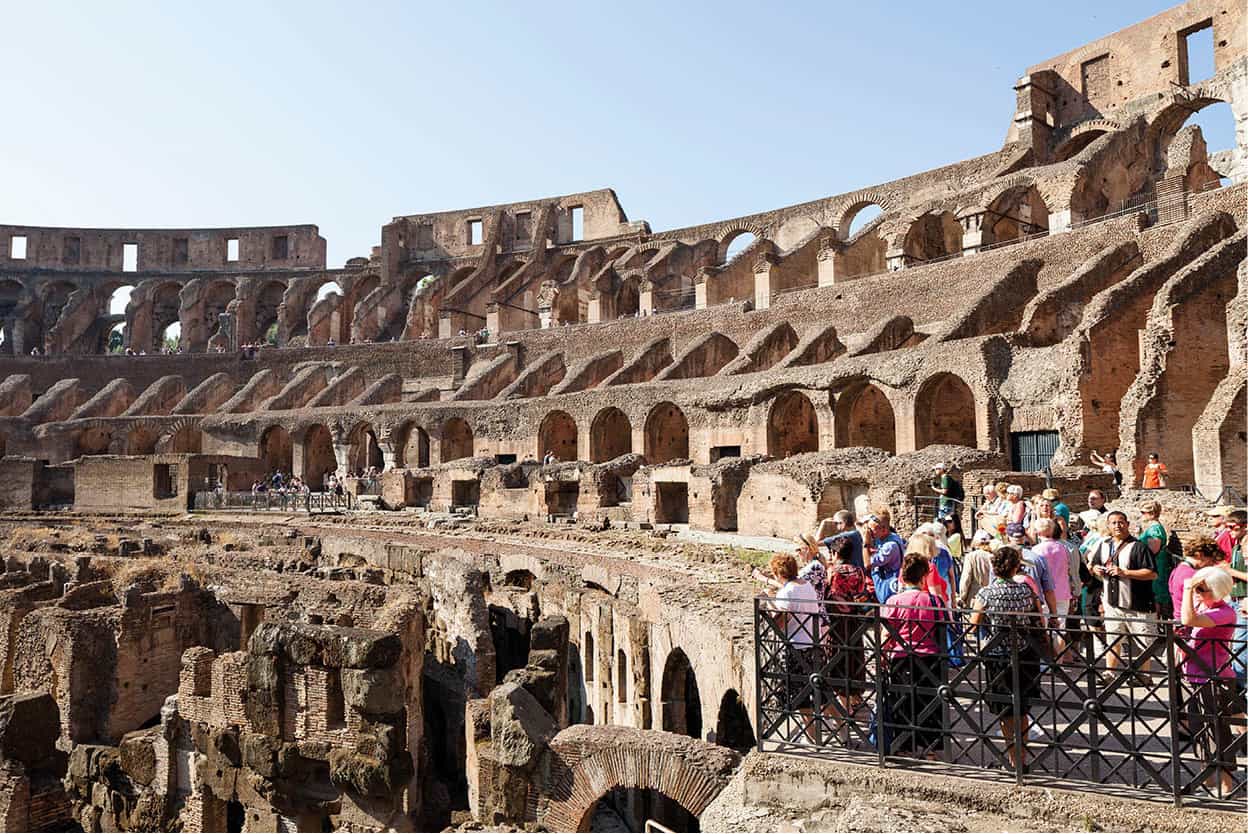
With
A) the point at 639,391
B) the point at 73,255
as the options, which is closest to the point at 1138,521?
the point at 639,391

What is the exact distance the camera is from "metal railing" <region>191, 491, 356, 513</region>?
91.3ft

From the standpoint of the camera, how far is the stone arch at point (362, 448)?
3434cm

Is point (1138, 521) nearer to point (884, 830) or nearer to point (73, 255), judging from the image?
point (884, 830)

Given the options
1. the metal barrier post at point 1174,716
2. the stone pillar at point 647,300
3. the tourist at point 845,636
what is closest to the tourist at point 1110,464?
the tourist at point 845,636

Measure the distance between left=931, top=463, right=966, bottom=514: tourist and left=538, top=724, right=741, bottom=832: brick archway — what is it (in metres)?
5.99

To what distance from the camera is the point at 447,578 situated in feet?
45.2

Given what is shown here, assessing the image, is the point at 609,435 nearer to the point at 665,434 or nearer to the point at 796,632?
the point at 665,434

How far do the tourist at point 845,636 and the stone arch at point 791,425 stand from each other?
17.9m

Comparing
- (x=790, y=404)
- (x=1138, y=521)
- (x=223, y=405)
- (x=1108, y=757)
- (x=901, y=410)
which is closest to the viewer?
(x=1108, y=757)

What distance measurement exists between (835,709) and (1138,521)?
7.33 meters

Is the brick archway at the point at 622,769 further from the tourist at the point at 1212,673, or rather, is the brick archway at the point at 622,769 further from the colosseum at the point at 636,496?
the tourist at the point at 1212,673

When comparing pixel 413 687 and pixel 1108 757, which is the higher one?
pixel 1108 757

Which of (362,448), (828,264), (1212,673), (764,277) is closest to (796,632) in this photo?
(1212,673)

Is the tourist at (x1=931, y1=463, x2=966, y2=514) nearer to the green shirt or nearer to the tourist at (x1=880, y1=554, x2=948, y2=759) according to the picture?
the green shirt
